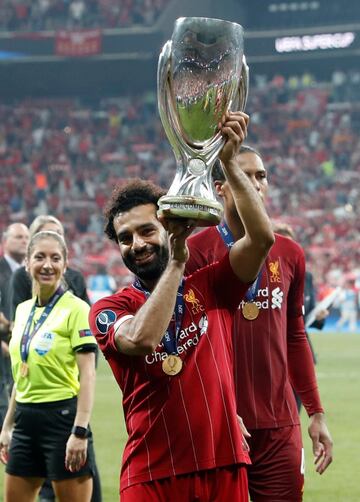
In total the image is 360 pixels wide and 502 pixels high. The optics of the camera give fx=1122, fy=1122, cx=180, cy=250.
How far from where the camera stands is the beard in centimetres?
323

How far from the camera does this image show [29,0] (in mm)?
40031

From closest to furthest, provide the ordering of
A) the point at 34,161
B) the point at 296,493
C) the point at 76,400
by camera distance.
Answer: the point at 296,493, the point at 76,400, the point at 34,161

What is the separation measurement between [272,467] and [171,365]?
1202mm

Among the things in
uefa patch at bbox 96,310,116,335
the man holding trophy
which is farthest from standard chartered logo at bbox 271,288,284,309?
uefa patch at bbox 96,310,116,335

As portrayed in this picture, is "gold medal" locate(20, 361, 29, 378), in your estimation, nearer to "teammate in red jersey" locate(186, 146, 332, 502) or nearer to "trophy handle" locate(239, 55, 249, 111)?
"teammate in red jersey" locate(186, 146, 332, 502)

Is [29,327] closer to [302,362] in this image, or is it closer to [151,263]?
[302,362]

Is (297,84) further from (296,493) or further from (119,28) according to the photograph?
(296,493)

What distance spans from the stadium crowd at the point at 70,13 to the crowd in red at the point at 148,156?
3.11m

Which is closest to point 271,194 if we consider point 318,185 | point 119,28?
point 318,185

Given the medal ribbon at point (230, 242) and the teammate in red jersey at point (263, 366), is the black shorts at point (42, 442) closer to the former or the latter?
the teammate in red jersey at point (263, 366)

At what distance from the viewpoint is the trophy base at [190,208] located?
2.92 m

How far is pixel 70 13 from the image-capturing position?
39562 millimetres

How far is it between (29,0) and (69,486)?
3648cm

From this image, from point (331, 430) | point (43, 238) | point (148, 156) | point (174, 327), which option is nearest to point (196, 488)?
point (174, 327)
